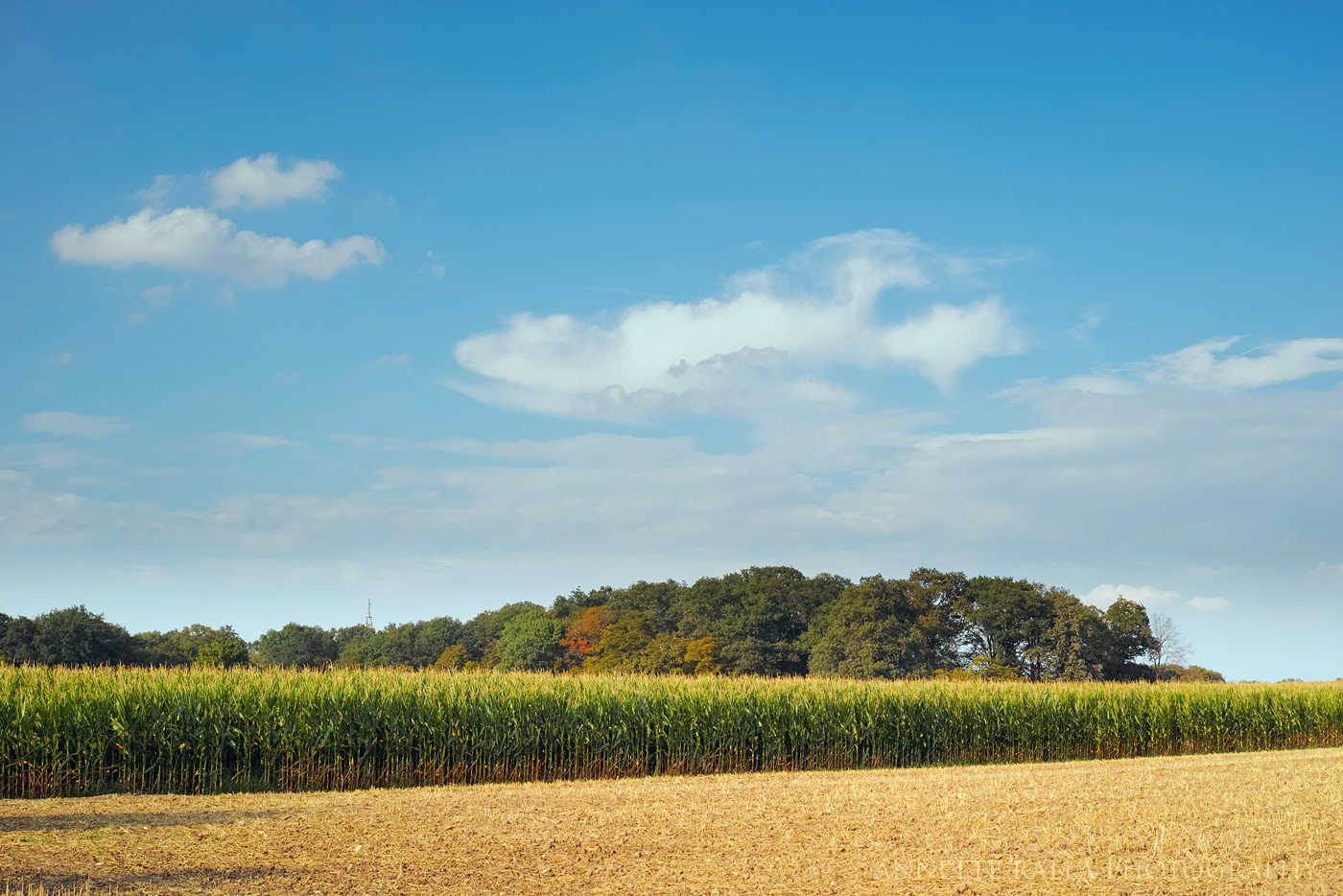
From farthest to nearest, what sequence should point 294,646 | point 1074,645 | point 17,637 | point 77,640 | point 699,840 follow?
point 294,646, point 1074,645, point 17,637, point 77,640, point 699,840

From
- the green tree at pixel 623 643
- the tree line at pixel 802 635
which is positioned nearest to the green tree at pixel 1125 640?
the tree line at pixel 802 635

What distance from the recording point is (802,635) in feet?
197

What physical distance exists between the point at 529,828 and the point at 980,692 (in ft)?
50.7

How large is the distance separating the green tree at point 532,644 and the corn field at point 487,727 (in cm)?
4340

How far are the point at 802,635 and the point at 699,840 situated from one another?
50059 mm

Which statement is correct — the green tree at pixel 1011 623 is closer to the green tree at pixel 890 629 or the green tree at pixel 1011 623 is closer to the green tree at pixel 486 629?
the green tree at pixel 890 629

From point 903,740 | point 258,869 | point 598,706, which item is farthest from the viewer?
point 903,740

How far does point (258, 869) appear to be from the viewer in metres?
9.66

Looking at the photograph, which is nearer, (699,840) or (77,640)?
(699,840)

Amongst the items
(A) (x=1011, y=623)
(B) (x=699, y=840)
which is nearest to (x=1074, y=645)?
(A) (x=1011, y=623)

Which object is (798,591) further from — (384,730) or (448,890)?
(448,890)

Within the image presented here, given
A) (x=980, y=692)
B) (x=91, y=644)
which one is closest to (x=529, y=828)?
(x=980, y=692)

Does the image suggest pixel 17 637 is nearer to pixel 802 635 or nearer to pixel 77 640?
pixel 77 640

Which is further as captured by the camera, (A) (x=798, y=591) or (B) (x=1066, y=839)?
(A) (x=798, y=591)
